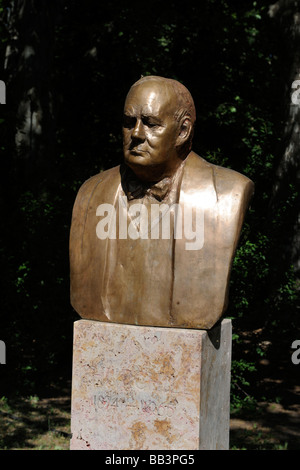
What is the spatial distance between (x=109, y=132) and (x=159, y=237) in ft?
19.4

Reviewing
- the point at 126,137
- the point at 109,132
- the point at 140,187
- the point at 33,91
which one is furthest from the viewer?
the point at 109,132

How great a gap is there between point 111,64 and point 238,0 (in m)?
2.04

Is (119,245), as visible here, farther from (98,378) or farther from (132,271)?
(98,378)

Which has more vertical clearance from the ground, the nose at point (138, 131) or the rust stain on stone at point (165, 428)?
the nose at point (138, 131)

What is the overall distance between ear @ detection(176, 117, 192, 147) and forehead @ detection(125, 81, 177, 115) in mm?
116

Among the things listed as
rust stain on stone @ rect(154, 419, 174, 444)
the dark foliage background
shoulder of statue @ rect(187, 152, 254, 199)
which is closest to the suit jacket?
shoulder of statue @ rect(187, 152, 254, 199)

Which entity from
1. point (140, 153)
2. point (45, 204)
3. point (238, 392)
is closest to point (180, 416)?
point (140, 153)

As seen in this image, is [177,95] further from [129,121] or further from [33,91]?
[33,91]

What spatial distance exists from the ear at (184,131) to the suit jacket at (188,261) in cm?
14

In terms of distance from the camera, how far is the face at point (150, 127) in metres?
3.32

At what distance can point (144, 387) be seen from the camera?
3377mm

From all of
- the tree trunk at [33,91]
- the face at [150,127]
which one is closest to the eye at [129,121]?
the face at [150,127]

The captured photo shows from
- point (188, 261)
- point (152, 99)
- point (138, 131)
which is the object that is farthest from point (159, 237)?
point (152, 99)

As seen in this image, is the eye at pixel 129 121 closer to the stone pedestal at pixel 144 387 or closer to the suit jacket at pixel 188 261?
the suit jacket at pixel 188 261
